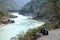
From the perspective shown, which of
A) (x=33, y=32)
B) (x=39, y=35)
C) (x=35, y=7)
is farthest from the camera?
(x=35, y=7)

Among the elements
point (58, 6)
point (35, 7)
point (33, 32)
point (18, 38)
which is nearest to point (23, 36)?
point (18, 38)

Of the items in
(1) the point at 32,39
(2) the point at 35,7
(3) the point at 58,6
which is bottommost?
(1) the point at 32,39

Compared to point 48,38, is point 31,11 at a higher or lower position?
higher

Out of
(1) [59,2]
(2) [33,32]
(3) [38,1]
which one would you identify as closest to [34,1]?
(3) [38,1]

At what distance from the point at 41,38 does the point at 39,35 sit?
39.5 inches

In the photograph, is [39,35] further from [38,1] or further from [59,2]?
[38,1]

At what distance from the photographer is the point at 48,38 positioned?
14.5m

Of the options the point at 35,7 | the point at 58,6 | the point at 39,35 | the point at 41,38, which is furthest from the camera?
the point at 35,7

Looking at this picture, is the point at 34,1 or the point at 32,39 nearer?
the point at 32,39

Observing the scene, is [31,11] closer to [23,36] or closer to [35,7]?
[35,7]

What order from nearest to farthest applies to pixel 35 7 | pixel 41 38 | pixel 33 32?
pixel 41 38, pixel 33 32, pixel 35 7

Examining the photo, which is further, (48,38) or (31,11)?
(31,11)

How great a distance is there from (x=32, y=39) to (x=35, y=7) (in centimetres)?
9362

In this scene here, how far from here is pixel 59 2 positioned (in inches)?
974
